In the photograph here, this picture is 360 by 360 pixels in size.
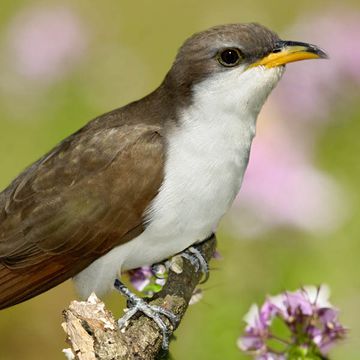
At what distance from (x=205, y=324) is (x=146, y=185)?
1111 millimetres

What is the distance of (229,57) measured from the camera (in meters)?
5.44

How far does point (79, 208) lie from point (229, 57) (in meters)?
1.07

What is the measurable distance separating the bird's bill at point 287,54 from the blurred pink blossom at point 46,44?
3.42 meters

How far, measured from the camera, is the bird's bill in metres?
5.45

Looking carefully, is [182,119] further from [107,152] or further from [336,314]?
[336,314]

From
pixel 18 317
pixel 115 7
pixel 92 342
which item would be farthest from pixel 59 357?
pixel 115 7

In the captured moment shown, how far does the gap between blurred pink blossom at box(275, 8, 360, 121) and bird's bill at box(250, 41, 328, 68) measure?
5.60ft

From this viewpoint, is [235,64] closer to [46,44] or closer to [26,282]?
[26,282]

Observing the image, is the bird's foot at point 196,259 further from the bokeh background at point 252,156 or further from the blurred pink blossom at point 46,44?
the blurred pink blossom at point 46,44

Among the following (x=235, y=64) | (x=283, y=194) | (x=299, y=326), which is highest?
(x=283, y=194)

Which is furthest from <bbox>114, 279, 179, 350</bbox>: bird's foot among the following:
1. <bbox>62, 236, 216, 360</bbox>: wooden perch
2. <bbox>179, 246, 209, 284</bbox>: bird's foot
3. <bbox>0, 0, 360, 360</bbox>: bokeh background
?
<bbox>0, 0, 360, 360</bbox>: bokeh background

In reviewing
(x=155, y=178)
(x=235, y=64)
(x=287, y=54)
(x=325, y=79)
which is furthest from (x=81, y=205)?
(x=325, y=79)

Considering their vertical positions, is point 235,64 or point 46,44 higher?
point 46,44

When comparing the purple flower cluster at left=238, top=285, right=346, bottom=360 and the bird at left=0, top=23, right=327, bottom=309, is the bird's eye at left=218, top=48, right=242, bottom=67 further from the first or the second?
the purple flower cluster at left=238, top=285, right=346, bottom=360
